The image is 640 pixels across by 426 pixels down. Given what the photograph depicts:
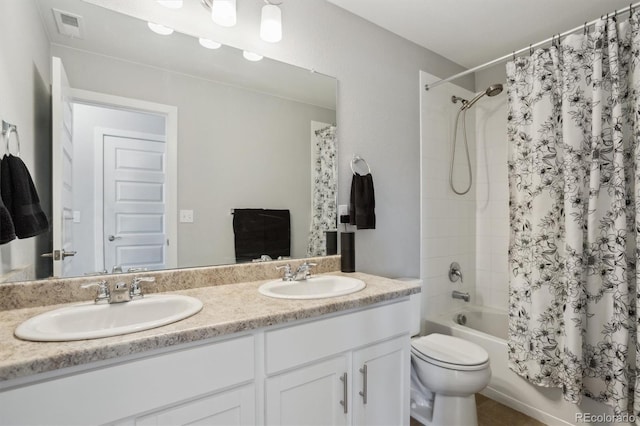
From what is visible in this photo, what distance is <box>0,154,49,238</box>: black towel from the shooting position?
3.47 feet

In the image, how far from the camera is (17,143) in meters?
1.14

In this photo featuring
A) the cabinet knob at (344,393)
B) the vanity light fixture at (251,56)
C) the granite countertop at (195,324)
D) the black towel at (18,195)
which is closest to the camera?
the granite countertop at (195,324)

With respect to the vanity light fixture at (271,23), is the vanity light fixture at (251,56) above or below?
below

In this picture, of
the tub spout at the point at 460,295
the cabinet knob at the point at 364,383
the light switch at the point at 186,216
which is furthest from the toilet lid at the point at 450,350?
the light switch at the point at 186,216

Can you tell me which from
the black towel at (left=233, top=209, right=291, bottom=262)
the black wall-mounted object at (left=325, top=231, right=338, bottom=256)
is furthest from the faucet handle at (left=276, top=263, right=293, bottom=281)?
the black wall-mounted object at (left=325, top=231, right=338, bottom=256)

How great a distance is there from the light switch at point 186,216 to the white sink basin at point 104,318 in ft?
1.23

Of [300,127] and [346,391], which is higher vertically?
[300,127]

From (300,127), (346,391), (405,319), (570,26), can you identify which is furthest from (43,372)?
(570,26)

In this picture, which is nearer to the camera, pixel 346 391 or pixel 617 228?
pixel 346 391

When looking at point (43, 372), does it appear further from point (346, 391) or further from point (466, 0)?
point (466, 0)

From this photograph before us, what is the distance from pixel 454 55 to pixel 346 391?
259 centimetres

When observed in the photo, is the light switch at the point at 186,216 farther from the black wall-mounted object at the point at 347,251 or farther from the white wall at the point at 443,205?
the white wall at the point at 443,205

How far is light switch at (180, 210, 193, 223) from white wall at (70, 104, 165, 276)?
315mm
